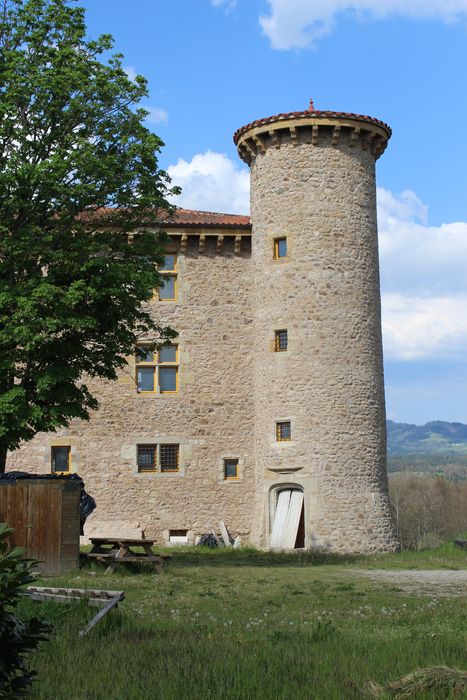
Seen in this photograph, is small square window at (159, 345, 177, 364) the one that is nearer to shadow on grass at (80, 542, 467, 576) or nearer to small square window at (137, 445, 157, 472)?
small square window at (137, 445, 157, 472)

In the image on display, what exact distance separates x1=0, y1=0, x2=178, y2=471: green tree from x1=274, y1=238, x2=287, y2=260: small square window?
716 centimetres

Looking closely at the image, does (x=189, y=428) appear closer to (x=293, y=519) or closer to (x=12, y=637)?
(x=293, y=519)

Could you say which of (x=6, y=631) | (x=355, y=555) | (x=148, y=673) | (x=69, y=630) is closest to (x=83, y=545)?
(x=355, y=555)

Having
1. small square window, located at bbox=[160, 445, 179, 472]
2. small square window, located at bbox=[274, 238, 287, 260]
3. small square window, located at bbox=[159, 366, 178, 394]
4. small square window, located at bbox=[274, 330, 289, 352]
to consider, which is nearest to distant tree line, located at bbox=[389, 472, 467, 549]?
small square window, located at bbox=[160, 445, 179, 472]

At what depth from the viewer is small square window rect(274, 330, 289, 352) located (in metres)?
25.5

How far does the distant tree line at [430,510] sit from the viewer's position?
6450cm

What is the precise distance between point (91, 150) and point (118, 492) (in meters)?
12.2

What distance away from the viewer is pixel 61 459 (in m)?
26.6

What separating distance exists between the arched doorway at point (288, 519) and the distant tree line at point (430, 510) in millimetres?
34018

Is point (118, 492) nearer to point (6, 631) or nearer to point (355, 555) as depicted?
point (355, 555)

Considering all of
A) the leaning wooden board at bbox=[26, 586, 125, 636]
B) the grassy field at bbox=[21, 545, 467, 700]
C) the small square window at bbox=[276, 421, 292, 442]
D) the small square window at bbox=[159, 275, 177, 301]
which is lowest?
the grassy field at bbox=[21, 545, 467, 700]

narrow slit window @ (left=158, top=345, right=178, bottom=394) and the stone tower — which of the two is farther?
narrow slit window @ (left=158, top=345, right=178, bottom=394)

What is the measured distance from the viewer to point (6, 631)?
16.6 feet

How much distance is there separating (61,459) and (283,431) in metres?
6.99
